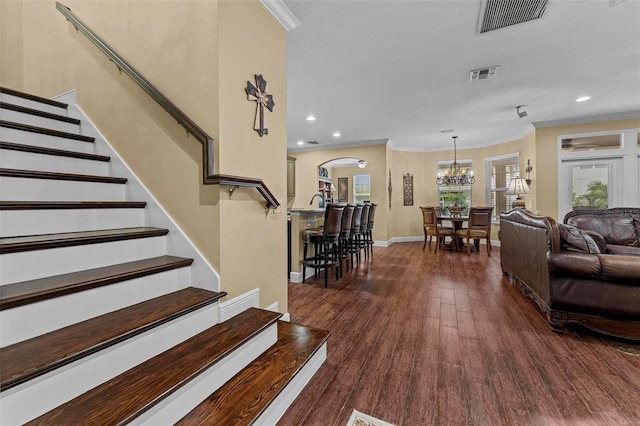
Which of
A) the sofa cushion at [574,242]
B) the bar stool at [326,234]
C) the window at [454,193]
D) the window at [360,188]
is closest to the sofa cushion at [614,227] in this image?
the sofa cushion at [574,242]

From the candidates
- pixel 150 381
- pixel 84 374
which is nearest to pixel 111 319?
pixel 84 374

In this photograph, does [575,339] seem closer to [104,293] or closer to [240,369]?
[240,369]

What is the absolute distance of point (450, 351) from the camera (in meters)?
2.06

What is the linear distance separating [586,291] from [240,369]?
270 cm

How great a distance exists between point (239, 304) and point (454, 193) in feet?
24.8

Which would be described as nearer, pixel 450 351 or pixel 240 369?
pixel 240 369

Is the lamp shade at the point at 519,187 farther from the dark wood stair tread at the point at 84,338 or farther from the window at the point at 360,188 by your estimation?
the dark wood stair tread at the point at 84,338

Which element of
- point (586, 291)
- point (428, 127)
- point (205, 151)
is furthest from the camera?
point (428, 127)

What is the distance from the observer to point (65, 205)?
1.60 metres

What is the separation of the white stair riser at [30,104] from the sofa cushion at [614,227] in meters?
6.33

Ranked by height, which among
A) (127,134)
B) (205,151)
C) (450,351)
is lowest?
(450,351)

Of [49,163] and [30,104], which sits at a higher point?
[30,104]

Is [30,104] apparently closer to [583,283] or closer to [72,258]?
[72,258]

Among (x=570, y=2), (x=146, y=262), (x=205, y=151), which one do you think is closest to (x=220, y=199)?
(x=205, y=151)
